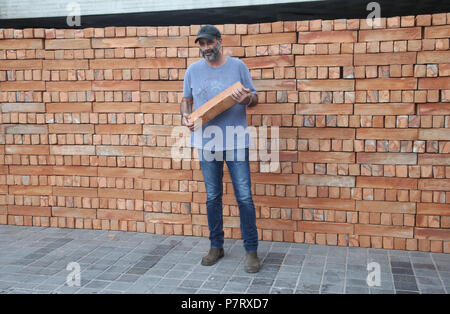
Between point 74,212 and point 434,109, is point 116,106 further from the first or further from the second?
point 434,109

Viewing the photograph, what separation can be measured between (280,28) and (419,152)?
1.91 meters

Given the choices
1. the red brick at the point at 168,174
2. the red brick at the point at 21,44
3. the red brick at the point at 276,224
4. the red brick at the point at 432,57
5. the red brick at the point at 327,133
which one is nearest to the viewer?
the red brick at the point at 432,57

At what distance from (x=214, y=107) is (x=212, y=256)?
1452 millimetres

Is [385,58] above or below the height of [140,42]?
below

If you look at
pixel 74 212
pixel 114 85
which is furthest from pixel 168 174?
pixel 74 212

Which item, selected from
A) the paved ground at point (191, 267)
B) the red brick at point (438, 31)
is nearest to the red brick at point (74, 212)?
the paved ground at point (191, 267)

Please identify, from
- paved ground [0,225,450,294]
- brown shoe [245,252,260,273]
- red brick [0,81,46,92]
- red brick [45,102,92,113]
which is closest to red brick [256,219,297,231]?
paved ground [0,225,450,294]

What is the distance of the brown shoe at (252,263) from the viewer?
3.87m

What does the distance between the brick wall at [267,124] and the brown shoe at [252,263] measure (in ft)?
2.72

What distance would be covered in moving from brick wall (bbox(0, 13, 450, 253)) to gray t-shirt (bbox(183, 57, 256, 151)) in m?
0.80

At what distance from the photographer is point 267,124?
4.68 m

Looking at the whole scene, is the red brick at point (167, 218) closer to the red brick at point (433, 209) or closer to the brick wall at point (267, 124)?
the brick wall at point (267, 124)
